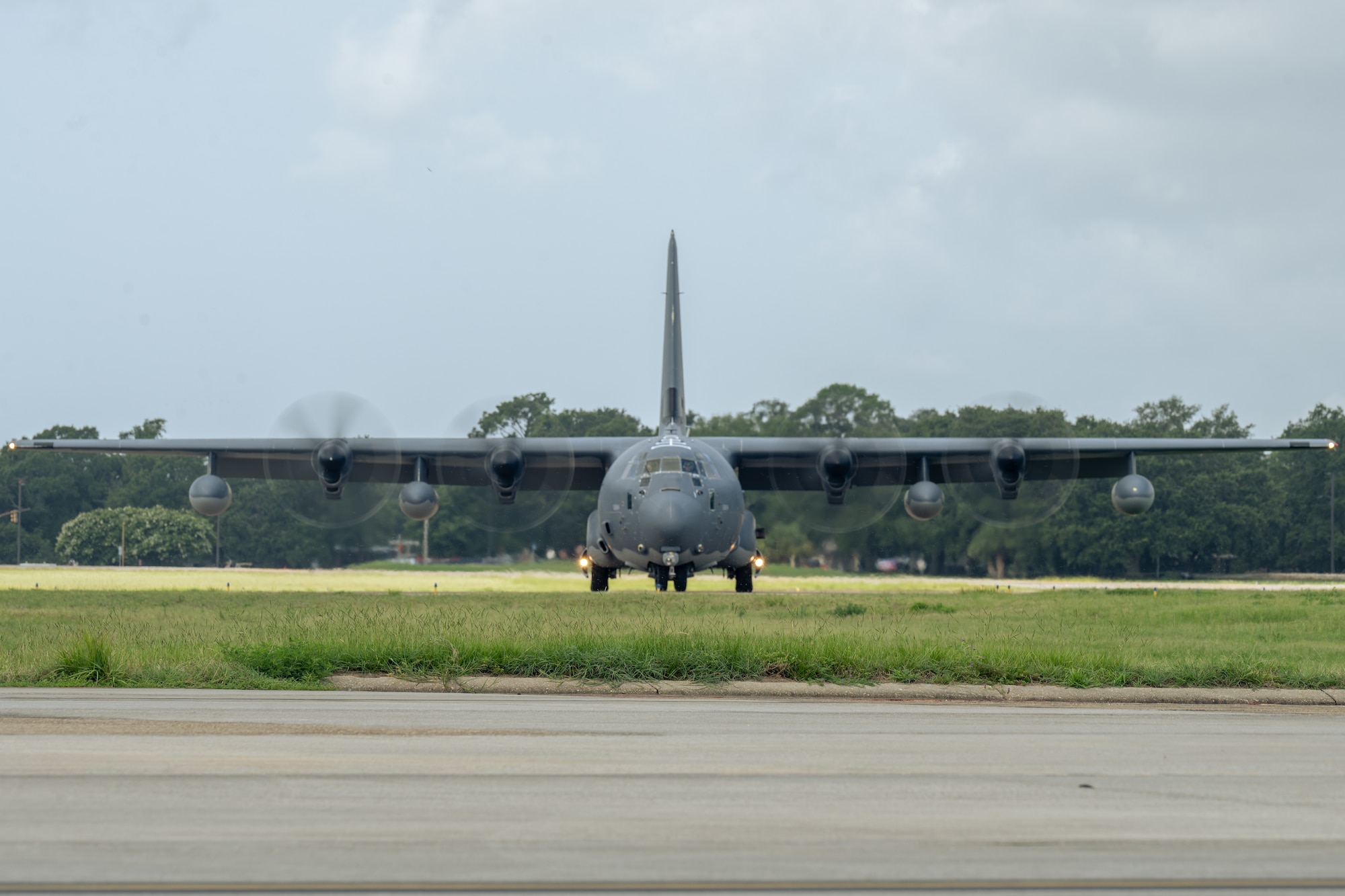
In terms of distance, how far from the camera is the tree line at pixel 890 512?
2388 inches

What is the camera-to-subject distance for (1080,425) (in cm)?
9544

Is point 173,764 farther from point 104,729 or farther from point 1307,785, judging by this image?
point 1307,785

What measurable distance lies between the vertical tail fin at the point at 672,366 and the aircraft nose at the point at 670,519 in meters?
5.84

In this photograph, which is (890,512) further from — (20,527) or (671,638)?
(20,527)

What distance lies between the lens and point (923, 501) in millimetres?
36469

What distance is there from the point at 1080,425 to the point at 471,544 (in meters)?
46.7

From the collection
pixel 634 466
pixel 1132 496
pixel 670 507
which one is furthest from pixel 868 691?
pixel 1132 496

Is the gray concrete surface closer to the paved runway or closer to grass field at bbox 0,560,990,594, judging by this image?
the paved runway

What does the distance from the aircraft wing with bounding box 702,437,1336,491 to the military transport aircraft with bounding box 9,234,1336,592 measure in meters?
0.06

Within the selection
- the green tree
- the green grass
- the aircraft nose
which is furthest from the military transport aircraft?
the green tree

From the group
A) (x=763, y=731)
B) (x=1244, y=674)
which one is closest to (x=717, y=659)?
(x=763, y=731)

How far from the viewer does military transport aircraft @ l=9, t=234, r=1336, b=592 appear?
3191 cm

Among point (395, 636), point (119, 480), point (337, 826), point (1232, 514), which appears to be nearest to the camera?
point (337, 826)

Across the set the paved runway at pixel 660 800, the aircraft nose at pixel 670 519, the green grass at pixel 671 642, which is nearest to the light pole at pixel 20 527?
the aircraft nose at pixel 670 519
